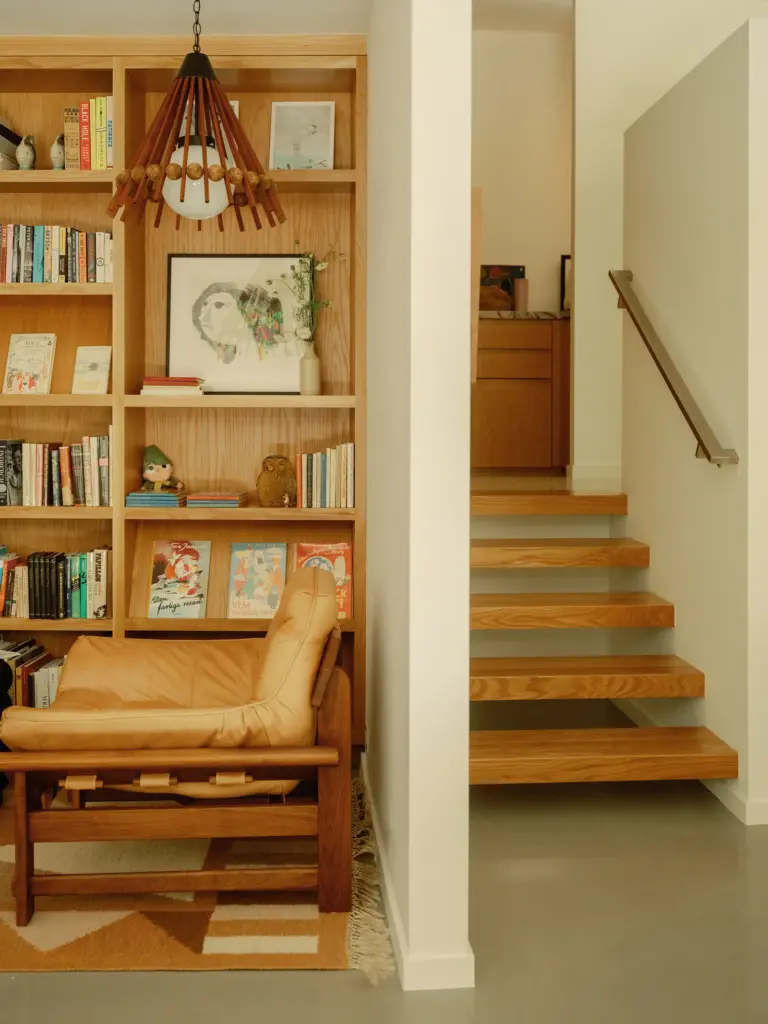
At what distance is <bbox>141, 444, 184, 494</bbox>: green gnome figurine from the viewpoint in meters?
4.15

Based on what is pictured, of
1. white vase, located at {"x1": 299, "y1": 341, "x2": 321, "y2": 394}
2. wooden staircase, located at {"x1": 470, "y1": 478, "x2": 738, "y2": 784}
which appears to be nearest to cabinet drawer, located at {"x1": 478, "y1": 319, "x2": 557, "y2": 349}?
wooden staircase, located at {"x1": 470, "y1": 478, "x2": 738, "y2": 784}

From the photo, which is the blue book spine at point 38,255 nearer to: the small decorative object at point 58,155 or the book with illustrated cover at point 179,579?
the small decorative object at point 58,155

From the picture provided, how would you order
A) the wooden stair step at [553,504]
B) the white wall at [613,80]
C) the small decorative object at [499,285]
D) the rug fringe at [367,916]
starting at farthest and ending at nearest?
the small decorative object at [499,285], the white wall at [613,80], the wooden stair step at [553,504], the rug fringe at [367,916]

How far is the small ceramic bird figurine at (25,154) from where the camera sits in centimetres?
401

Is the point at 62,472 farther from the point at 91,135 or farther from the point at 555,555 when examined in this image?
the point at 555,555

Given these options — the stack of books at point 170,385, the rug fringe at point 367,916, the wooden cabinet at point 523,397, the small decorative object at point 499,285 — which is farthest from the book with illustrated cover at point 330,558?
the small decorative object at point 499,285

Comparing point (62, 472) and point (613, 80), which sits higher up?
point (613, 80)

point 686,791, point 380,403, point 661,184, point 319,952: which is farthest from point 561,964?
point 661,184

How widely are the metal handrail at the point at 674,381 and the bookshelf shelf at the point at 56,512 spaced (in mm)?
2204

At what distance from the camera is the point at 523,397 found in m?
6.34

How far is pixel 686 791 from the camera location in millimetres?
3662

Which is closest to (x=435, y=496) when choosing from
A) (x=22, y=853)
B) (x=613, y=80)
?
(x=22, y=853)

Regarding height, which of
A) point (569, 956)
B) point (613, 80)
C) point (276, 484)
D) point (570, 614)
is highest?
point (613, 80)

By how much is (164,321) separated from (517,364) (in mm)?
Answer: 2698
